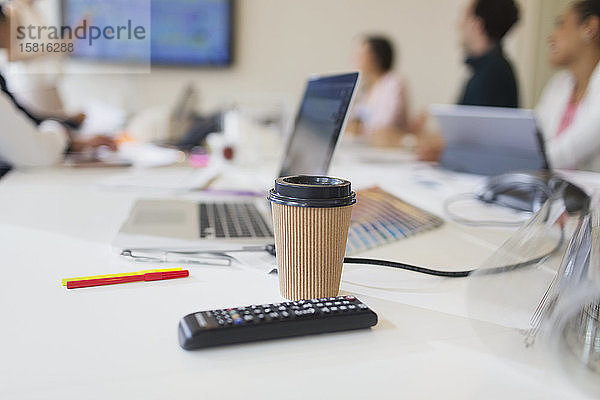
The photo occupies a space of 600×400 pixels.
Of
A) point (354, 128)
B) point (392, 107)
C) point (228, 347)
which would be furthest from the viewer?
point (392, 107)

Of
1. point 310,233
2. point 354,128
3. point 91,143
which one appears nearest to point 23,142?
point 91,143

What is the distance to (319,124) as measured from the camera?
104 centimetres

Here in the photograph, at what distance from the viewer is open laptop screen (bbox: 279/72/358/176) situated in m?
0.91

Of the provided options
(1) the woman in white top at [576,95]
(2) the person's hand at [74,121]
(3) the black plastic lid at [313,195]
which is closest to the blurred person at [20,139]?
(2) the person's hand at [74,121]

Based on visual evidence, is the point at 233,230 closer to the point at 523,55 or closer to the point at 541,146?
the point at 541,146

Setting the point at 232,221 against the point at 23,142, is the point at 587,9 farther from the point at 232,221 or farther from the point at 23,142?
the point at 23,142

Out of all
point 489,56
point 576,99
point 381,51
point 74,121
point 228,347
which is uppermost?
point 381,51

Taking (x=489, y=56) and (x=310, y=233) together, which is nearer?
(x=310, y=233)

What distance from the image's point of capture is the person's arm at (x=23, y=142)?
141 cm

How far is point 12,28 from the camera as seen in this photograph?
5.70 ft

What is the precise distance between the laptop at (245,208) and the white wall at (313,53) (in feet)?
8.23

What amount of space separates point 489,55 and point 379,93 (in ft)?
3.97

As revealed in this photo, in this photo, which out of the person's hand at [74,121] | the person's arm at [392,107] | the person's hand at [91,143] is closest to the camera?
the person's hand at [91,143]

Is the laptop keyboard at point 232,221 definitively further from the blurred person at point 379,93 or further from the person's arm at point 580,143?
the blurred person at point 379,93
